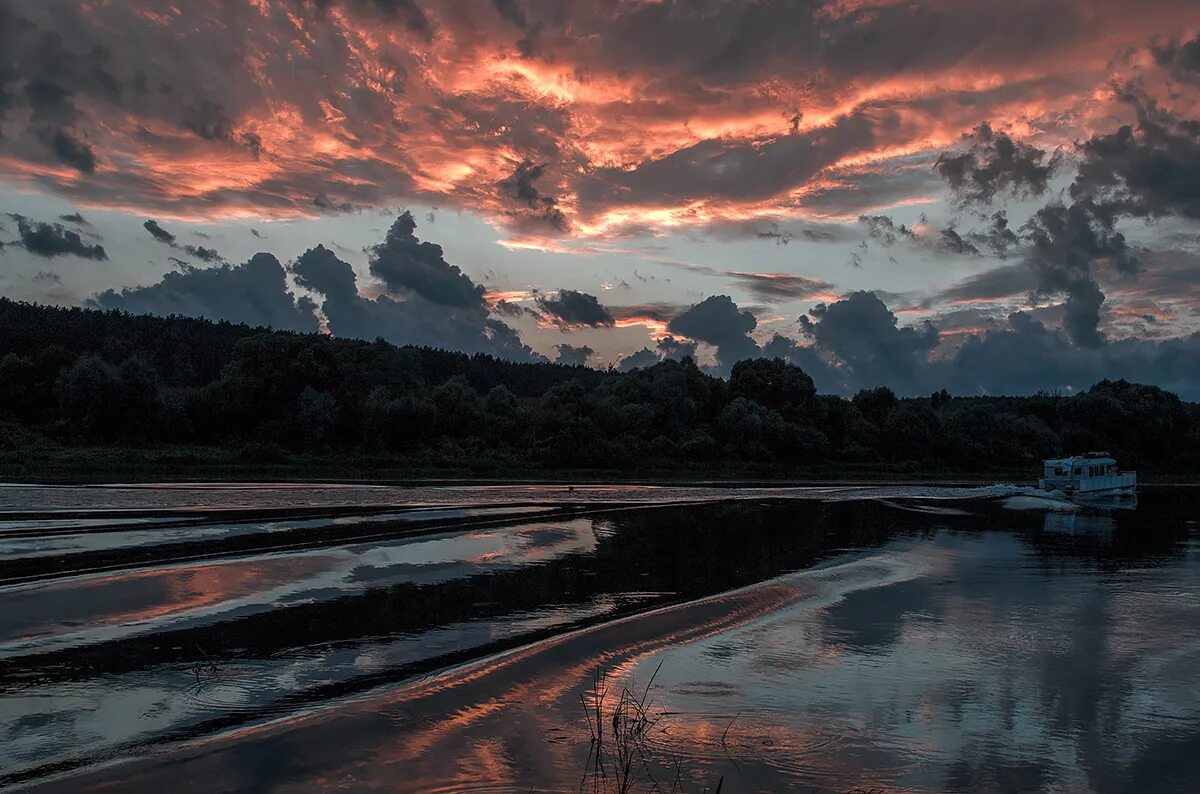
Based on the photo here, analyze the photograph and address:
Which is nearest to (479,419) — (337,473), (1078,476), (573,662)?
(337,473)

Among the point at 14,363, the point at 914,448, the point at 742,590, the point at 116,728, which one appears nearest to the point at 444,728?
the point at 116,728

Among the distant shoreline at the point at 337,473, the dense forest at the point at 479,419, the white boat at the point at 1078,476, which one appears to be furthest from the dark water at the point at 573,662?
the dense forest at the point at 479,419

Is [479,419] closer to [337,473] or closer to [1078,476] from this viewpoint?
[337,473]

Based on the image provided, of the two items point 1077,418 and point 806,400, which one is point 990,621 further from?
point 1077,418

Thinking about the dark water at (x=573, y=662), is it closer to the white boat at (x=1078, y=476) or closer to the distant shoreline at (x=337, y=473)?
the distant shoreline at (x=337, y=473)

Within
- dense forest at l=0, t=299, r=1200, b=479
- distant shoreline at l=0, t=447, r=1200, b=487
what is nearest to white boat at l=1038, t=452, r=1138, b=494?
distant shoreline at l=0, t=447, r=1200, b=487

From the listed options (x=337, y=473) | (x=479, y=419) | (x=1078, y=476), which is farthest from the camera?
(x=479, y=419)

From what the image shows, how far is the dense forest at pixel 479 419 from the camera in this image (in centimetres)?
8469

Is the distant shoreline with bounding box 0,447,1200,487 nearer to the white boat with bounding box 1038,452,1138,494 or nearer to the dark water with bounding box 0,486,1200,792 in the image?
the white boat with bounding box 1038,452,1138,494

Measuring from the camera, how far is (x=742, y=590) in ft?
79.5

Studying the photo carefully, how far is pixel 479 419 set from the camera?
341 feet

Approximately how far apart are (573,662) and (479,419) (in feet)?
291

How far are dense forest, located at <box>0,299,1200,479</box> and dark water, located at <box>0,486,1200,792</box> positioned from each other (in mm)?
55694

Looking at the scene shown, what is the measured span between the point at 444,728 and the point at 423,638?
5342mm
